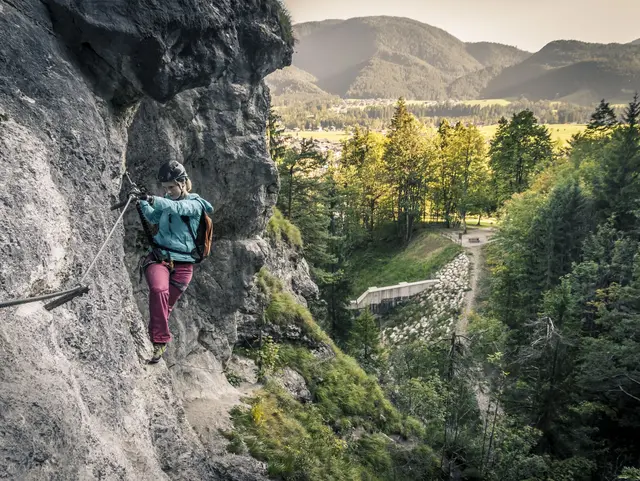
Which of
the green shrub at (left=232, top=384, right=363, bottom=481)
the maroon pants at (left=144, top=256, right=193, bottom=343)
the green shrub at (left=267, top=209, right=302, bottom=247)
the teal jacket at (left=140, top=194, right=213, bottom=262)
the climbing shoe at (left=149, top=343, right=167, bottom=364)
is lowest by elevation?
the green shrub at (left=232, top=384, right=363, bottom=481)

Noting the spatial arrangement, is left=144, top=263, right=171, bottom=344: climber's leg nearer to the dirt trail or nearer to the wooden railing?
the dirt trail

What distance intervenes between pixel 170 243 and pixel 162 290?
69cm

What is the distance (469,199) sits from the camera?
47.0m

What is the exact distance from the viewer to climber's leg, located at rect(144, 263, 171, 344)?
6125mm

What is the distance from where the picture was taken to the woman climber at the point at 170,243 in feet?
20.0

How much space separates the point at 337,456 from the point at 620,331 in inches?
582

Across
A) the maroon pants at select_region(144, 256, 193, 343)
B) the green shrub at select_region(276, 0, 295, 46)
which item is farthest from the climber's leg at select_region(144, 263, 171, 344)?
the green shrub at select_region(276, 0, 295, 46)

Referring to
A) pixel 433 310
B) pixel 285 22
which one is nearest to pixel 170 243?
pixel 285 22

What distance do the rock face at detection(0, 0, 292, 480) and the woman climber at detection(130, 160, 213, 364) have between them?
349 mm

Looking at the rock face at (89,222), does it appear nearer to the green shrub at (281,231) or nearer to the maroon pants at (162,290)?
the maroon pants at (162,290)

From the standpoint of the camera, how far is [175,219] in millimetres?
6234

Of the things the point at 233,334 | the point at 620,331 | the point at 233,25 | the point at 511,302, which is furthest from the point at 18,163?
the point at 511,302

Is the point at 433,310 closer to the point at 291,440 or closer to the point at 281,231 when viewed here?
the point at 281,231

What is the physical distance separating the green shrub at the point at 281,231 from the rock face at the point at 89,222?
11.2 m
